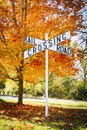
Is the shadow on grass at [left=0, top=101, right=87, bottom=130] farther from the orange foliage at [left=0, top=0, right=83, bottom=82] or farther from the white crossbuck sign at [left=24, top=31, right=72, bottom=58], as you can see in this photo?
the orange foliage at [left=0, top=0, right=83, bottom=82]

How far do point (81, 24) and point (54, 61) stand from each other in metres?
2.32

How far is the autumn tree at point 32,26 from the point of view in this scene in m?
15.3

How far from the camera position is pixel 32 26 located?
15469mm

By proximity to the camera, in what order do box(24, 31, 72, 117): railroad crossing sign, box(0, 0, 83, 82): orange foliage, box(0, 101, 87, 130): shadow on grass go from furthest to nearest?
box(0, 0, 83, 82): orange foliage, box(24, 31, 72, 117): railroad crossing sign, box(0, 101, 87, 130): shadow on grass

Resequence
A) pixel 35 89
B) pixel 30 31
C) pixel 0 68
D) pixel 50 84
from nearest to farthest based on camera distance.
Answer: pixel 30 31 < pixel 0 68 < pixel 50 84 < pixel 35 89

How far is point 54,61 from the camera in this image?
Answer: 16.0 meters

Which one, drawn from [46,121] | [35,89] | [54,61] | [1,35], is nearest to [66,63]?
[54,61]

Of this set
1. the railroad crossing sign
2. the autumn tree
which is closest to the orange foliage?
the autumn tree

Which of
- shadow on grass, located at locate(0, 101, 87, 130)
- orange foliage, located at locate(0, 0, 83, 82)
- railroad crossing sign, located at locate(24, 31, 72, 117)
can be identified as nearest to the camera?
shadow on grass, located at locate(0, 101, 87, 130)

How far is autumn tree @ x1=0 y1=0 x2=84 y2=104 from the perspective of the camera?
15.3 metres

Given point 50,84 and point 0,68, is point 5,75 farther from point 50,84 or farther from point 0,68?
point 50,84

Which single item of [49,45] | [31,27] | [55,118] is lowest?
[55,118]

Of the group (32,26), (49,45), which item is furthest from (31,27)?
(49,45)

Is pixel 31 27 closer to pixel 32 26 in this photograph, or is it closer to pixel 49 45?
pixel 32 26
